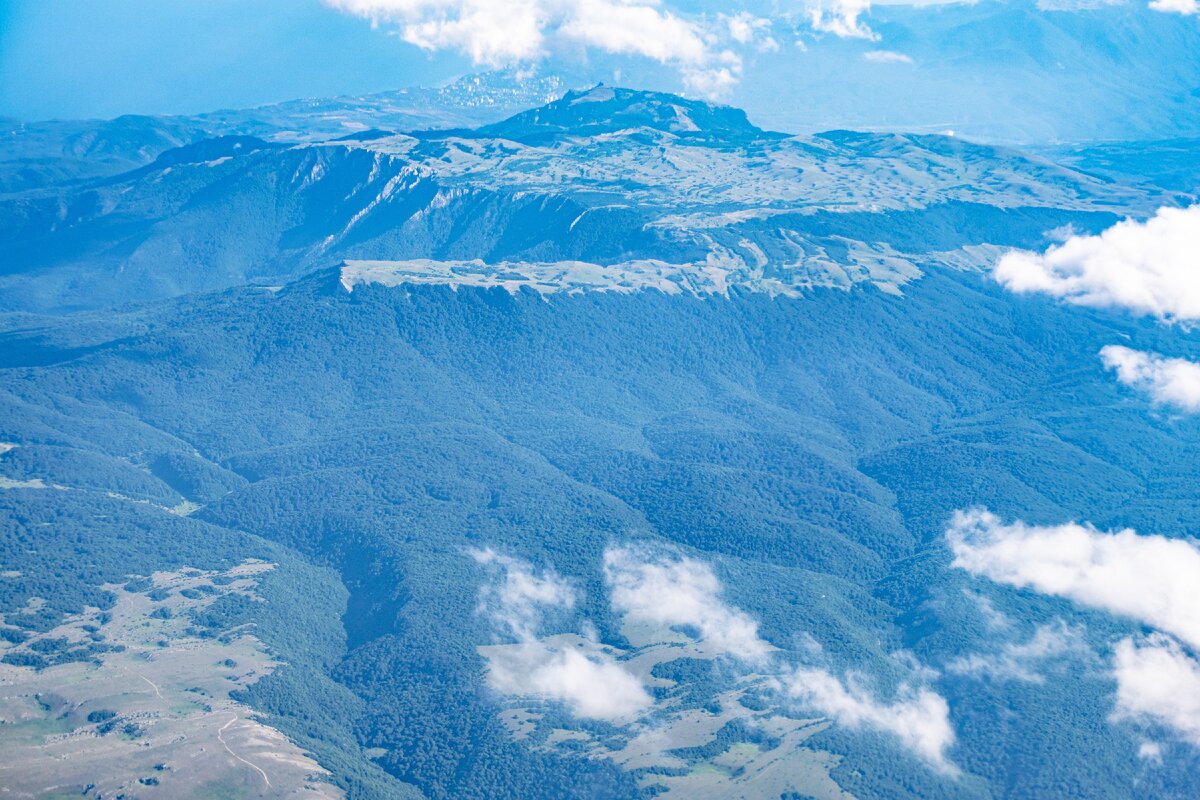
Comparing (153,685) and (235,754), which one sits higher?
(153,685)

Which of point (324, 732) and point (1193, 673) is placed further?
point (1193, 673)

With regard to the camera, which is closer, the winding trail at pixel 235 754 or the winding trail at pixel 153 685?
the winding trail at pixel 235 754

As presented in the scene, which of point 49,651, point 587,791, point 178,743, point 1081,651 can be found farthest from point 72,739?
point 1081,651

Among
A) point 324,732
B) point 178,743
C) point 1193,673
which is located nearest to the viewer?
point 178,743

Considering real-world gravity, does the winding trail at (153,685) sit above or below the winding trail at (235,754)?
above

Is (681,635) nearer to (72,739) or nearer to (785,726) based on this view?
(785,726)

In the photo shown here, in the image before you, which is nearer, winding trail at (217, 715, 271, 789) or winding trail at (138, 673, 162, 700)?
winding trail at (217, 715, 271, 789)

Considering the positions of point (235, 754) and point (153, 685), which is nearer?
point (235, 754)

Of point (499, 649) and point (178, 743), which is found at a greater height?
point (499, 649)

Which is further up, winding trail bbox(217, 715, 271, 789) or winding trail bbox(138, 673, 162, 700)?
winding trail bbox(138, 673, 162, 700)

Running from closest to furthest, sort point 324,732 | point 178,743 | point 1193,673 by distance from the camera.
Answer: point 178,743 < point 324,732 < point 1193,673

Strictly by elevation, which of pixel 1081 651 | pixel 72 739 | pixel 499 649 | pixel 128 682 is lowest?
pixel 72 739
